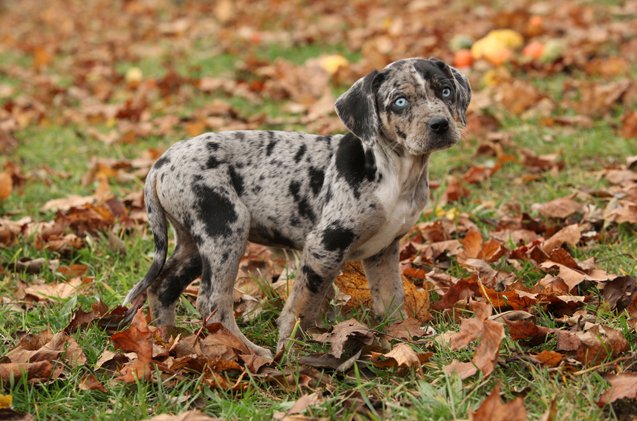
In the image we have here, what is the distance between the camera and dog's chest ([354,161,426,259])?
3.52 metres

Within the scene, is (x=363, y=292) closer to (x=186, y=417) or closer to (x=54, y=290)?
(x=186, y=417)

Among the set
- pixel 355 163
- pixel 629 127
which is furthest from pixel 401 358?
pixel 629 127

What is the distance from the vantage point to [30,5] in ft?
56.5

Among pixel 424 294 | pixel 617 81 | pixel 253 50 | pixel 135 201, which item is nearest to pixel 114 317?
pixel 424 294

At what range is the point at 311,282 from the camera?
3.60 meters

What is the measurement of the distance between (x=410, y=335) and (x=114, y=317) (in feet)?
→ 4.60

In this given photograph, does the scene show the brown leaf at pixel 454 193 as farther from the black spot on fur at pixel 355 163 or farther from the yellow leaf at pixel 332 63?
the yellow leaf at pixel 332 63

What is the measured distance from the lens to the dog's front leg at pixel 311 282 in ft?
11.6

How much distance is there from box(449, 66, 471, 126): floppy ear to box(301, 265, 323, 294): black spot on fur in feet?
3.21

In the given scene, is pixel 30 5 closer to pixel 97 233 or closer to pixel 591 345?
pixel 97 233

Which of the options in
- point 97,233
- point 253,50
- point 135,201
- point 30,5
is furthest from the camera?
point 30,5

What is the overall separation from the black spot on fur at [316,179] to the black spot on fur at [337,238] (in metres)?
0.27

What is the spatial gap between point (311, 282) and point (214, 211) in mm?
545

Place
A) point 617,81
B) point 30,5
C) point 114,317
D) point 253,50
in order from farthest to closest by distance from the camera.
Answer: point 30,5, point 253,50, point 617,81, point 114,317
